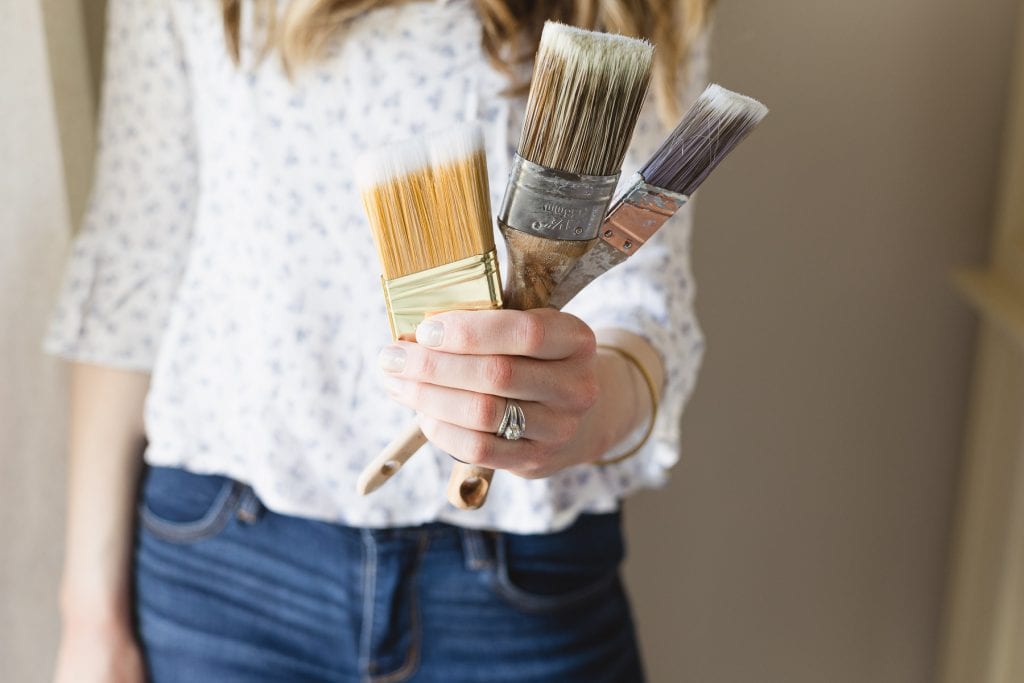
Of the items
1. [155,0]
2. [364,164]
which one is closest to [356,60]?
[155,0]

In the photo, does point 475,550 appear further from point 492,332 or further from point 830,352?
point 830,352

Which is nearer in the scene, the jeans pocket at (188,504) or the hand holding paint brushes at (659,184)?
the hand holding paint brushes at (659,184)

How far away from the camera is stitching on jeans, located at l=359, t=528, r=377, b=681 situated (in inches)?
24.2

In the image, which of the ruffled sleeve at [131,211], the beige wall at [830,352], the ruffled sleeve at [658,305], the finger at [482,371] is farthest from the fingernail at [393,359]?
the beige wall at [830,352]

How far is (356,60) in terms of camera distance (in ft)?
1.96

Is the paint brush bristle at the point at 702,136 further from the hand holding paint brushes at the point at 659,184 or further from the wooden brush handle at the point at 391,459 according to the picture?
the wooden brush handle at the point at 391,459

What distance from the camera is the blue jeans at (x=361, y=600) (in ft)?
2.04

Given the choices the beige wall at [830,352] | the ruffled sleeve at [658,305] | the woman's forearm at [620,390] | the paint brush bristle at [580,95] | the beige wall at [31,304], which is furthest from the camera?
the beige wall at [830,352]

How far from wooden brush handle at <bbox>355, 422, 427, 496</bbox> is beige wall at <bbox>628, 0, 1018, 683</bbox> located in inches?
21.7

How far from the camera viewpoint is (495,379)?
0.36 meters

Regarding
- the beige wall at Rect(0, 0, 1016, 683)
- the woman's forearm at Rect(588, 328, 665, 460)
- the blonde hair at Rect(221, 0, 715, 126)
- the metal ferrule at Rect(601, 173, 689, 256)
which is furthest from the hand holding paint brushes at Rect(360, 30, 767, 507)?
the beige wall at Rect(0, 0, 1016, 683)

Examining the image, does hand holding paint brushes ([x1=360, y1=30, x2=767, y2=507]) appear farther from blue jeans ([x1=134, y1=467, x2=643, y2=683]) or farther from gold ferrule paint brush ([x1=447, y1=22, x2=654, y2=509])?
blue jeans ([x1=134, y1=467, x2=643, y2=683])

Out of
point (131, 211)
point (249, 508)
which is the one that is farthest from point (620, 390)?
point (131, 211)

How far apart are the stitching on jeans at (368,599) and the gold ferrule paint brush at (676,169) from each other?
32cm
